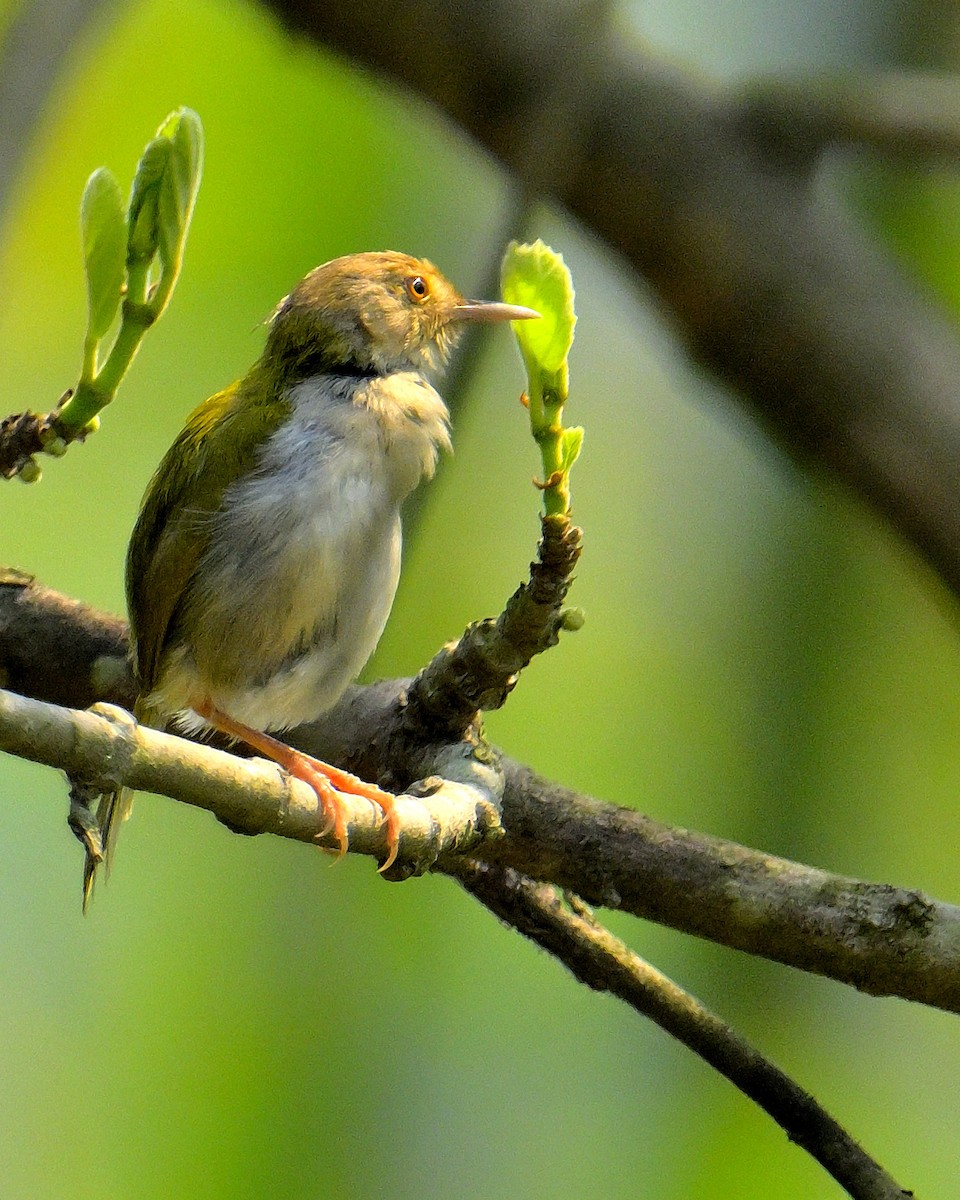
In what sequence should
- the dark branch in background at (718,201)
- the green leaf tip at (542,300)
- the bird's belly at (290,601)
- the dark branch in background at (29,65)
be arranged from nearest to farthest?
the green leaf tip at (542,300), the dark branch in background at (29,65), the bird's belly at (290,601), the dark branch in background at (718,201)

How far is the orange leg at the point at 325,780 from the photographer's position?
1.93 meters

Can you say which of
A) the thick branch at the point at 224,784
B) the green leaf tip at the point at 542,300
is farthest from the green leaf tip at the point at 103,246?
the thick branch at the point at 224,784

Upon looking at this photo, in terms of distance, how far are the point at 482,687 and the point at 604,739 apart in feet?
15.0

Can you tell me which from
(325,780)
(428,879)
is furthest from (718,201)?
(428,879)

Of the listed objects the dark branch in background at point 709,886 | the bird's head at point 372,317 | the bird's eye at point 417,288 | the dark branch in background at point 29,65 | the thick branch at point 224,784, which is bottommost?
the thick branch at point 224,784

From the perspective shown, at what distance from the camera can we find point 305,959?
6352 millimetres

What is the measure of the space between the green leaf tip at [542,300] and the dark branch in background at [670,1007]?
3.32ft

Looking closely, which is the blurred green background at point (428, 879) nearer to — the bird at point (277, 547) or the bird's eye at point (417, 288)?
the bird's eye at point (417, 288)

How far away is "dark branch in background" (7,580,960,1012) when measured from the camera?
2295 mm

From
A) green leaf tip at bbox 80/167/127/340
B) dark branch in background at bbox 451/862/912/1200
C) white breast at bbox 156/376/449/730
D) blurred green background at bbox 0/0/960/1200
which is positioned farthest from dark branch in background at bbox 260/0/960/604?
green leaf tip at bbox 80/167/127/340

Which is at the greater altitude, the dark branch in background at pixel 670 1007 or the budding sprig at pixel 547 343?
the budding sprig at pixel 547 343

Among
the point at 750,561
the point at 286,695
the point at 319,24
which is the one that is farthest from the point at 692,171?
the point at 750,561

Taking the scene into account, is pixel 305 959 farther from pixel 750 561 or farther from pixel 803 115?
pixel 803 115

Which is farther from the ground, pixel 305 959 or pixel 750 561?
pixel 750 561
